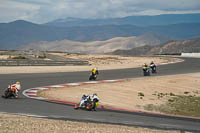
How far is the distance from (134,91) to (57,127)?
12.1 metres

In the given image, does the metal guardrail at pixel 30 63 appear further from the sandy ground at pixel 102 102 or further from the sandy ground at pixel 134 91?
the sandy ground at pixel 134 91

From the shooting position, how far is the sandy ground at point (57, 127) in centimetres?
1031

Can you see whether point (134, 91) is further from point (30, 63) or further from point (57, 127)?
point (30, 63)

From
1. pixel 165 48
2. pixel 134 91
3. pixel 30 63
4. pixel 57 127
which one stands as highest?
pixel 165 48

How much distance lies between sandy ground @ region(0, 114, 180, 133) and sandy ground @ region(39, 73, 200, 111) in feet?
17.4

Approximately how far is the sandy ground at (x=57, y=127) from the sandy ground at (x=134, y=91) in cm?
531

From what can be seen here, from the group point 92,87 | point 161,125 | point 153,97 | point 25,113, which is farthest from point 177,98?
point 25,113

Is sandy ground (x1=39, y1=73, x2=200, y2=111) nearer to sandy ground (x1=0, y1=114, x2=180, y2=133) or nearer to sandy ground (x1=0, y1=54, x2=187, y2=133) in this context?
sandy ground (x1=0, y1=54, x2=187, y2=133)

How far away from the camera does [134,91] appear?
22.5 metres

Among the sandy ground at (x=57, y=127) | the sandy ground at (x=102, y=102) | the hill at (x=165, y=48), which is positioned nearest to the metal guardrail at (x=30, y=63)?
the sandy ground at (x=102, y=102)

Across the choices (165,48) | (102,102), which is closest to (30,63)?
(102,102)

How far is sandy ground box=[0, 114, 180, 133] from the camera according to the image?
33.8 ft

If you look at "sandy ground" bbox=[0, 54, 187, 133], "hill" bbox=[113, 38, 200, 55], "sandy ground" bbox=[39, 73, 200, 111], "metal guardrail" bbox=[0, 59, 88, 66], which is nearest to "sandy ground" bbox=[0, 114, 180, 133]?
"sandy ground" bbox=[0, 54, 187, 133]

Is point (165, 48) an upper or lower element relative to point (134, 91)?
upper
